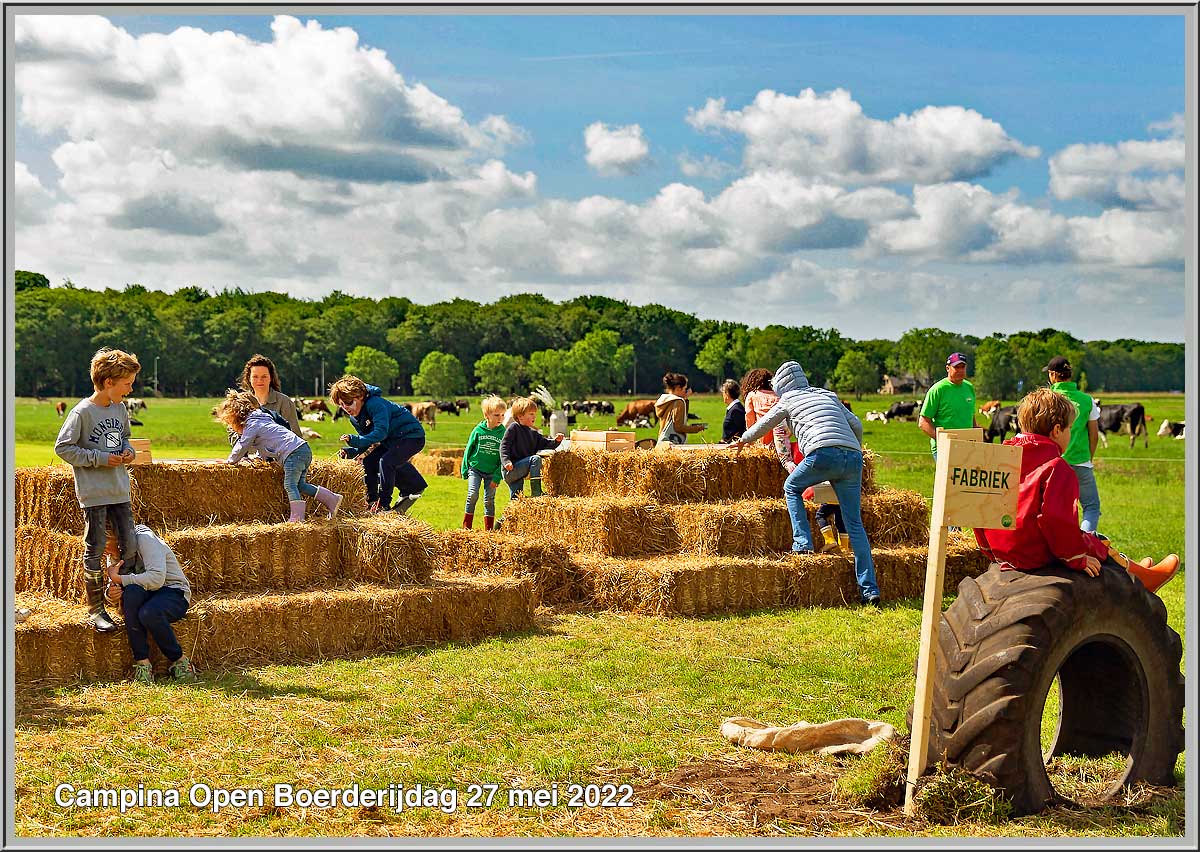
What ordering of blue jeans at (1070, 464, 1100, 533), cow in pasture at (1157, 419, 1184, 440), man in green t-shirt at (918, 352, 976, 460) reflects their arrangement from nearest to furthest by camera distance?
blue jeans at (1070, 464, 1100, 533)
man in green t-shirt at (918, 352, 976, 460)
cow in pasture at (1157, 419, 1184, 440)

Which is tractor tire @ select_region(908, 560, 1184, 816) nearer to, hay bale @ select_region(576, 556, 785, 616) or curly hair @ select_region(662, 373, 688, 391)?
hay bale @ select_region(576, 556, 785, 616)

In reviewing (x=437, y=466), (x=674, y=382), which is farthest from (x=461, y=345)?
(x=674, y=382)

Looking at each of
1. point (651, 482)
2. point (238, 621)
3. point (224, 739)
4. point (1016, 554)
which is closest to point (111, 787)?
point (224, 739)

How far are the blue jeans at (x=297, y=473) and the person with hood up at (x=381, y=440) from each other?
4.62ft

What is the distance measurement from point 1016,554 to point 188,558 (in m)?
5.56

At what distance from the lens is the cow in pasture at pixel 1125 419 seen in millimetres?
38344

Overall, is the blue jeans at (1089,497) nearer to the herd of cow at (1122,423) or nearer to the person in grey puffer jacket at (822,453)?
the person in grey puffer jacket at (822,453)

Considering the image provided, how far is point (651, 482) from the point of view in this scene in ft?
35.3

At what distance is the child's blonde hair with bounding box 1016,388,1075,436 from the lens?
5043mm

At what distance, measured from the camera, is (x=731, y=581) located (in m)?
9.93

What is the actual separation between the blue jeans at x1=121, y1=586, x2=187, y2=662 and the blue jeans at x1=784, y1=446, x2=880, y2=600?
525 cm

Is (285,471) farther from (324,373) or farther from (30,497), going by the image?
(324,373)

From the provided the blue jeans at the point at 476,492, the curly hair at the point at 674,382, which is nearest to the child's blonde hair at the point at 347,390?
the blue jeans at the point at 476,492

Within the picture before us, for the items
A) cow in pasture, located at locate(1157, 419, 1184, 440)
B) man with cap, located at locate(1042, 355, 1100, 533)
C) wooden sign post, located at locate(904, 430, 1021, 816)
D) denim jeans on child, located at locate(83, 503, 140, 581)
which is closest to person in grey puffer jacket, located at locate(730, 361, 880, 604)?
man with cap, located at locate(1042, 355, 1100, 533)
